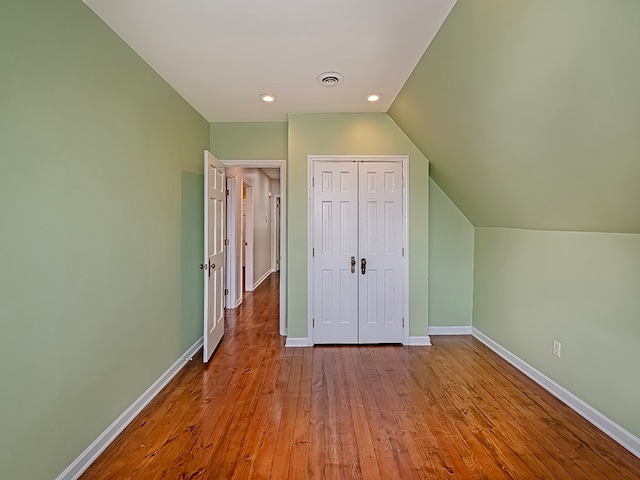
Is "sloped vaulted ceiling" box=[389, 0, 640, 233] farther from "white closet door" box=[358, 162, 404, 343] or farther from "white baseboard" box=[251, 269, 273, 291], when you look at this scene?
"white baseboard" box=[251, 269, 273, 291]

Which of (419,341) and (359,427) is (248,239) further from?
(359,427)

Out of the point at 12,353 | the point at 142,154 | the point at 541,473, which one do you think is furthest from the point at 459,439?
the point at 142,154

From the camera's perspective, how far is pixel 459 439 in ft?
6.61

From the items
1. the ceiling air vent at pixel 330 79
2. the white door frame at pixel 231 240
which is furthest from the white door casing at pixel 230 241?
the ceiling air vent at pixel 330 79

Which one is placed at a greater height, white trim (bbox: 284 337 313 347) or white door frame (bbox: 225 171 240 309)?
white door frame (bbox: 225 171 240 309)

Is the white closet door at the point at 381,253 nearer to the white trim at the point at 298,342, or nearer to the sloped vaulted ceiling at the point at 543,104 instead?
the white trim at the point at 298,342

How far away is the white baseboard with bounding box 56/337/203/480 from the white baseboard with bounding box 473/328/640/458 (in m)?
3.11

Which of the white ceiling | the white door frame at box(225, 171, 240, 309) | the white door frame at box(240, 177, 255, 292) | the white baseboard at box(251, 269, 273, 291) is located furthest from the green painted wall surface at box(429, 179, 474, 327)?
the white baseboard at box(251, 269, 273, 291)

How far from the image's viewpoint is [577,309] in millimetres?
2363

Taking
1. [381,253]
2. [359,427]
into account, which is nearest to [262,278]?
[381,253]

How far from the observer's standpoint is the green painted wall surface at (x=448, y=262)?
3.82m

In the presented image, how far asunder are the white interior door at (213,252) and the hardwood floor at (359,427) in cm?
37

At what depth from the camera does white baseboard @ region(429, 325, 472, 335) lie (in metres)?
3.89

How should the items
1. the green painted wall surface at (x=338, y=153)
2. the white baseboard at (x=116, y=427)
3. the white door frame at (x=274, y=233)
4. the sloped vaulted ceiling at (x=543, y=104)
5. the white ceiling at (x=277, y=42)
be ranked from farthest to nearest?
the white door frame at (x=274, y=233)
the green painted wall surface at (x=338, y=153)
the white ceiling at (x=277, y=42)
the white baseboard at (x=116, y=427)
the sloped vaulted ceiling at (x=543, y=104)
